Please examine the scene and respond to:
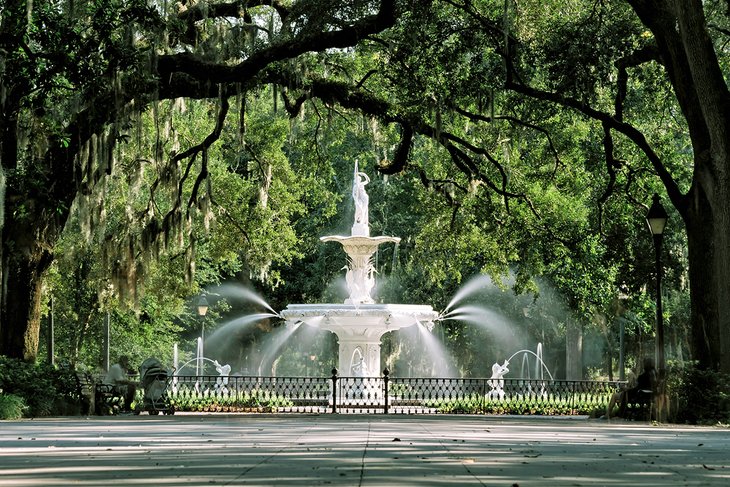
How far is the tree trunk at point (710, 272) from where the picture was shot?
1956 cm

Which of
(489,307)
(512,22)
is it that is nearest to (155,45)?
(512,22)

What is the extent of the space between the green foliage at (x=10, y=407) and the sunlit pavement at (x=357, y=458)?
4.77m

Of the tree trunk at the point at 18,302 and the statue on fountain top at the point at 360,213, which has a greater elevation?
the statue on fountain top at the point at 360,213

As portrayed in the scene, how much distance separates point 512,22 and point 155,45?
9.14 m

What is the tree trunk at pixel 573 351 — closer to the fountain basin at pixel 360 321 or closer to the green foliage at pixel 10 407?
the fountain basin at pixel 360 321

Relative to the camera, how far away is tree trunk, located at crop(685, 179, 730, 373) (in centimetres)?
1956

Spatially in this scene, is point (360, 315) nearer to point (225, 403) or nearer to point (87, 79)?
point (225, 403)

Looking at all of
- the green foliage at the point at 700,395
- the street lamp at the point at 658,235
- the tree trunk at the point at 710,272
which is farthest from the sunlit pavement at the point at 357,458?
the street lamp at the point at 658,235

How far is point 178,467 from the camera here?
355 inches

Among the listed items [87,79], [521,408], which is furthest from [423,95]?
[521,408]

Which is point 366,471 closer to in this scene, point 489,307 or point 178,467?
point 178,467

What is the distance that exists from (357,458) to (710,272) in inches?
505

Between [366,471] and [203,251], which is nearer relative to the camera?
[366,471]

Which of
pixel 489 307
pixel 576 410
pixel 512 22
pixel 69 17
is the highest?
pixel 512 22
